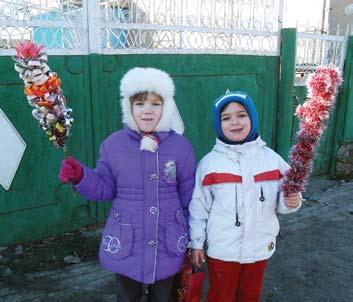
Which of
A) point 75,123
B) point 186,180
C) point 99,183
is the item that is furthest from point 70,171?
point 75,123

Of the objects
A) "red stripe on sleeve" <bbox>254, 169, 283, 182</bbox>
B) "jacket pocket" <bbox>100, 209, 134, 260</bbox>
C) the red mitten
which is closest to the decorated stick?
the red mitten

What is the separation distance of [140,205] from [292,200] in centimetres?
77

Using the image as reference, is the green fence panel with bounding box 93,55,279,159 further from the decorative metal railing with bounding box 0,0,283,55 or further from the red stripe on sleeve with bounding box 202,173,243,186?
the red stripe on sleeve with bounding box 202,173,243,186

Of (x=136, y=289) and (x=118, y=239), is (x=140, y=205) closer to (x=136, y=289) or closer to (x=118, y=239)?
(x=118, y=239)

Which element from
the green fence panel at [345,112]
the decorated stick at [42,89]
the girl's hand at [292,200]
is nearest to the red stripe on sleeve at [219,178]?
the girl's hand at [292,200]

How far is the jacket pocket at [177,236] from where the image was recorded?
2143 mm

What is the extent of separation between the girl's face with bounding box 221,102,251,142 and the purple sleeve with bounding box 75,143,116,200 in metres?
0.66

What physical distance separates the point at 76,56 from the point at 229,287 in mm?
2190

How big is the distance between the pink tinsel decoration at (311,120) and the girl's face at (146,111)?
0.70 metres

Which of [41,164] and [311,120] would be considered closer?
[311,120]

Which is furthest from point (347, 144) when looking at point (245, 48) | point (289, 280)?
point (289, 280)

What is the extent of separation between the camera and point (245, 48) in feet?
14.8

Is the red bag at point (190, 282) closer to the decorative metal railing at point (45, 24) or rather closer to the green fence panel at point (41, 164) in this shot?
the green fence panel at point (41, 164)

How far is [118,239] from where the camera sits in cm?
210
